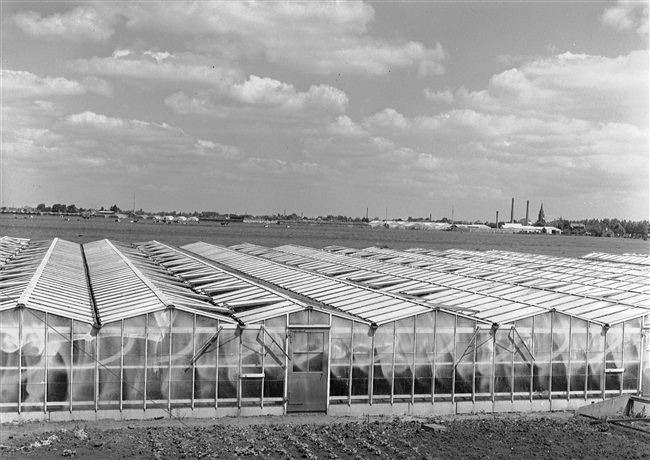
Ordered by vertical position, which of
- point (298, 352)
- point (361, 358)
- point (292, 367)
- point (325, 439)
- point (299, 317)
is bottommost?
point (325, 439)

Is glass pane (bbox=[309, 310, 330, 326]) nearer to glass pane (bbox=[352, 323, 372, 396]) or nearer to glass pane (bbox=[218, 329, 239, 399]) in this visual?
glass pane (bbox=[352, 323, 372, 396])

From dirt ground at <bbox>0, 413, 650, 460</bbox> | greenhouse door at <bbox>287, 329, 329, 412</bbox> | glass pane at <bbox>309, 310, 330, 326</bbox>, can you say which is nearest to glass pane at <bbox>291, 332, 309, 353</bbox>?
greenhouse door at <bbox>287, 329, 329, 412</bbox>

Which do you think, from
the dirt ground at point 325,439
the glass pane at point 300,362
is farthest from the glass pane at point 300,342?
the dirt ground at point 325,439

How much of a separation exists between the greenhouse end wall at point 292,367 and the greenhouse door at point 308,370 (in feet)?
0.71

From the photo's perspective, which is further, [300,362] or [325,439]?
[300,362]

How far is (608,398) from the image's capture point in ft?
116

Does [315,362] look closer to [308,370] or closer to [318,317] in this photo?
[308,370]

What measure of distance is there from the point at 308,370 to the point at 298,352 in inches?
33.4

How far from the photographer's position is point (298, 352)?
3212 cm

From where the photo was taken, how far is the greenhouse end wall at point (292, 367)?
2950 centimetres

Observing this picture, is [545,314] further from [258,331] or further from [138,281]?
[138,281]

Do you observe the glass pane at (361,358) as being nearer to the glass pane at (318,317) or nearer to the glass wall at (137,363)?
the glass pane at (318,317)

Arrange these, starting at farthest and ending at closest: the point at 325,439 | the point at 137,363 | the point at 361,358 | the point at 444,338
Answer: the point at 444,338, the point at 361,358, the point at 137,363, the point at 325,439

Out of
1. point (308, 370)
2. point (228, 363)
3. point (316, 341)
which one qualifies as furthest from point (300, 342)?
point (228, 363)
